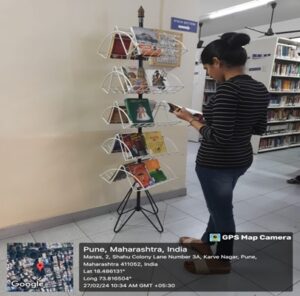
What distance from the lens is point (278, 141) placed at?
6.07 metres

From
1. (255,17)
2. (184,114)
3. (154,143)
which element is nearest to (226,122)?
(184,114)

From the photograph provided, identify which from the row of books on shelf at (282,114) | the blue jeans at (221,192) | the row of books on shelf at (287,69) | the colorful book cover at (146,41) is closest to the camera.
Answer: the blue jeans at (221,192)

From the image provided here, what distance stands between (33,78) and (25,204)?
99 centimetres

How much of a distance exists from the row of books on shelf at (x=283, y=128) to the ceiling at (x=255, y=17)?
245 centimetres

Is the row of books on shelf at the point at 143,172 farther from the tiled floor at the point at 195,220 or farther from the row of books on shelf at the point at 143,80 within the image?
the row of books on shelf at the point at 143,80

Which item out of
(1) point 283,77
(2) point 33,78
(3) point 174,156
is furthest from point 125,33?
(1) point 283,77

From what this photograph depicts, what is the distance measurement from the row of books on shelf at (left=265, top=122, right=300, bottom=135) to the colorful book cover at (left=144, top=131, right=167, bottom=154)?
13.2ft

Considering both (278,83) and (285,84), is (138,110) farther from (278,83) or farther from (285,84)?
(285,84)

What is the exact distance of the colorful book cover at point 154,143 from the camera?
94.1 inches

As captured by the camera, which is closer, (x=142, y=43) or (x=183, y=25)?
(x=142, y=43)

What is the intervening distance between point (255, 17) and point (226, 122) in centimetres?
675

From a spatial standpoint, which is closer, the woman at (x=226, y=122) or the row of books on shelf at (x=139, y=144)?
the woman at (x=226, y=122)

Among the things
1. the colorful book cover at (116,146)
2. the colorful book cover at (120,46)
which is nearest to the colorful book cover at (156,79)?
the colorful book cover at (120,46)

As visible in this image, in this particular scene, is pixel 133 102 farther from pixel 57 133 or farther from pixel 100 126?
pixel 57 133
